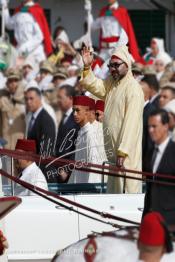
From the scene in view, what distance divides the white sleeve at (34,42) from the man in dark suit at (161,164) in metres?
13.6

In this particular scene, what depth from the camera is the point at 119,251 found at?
18.6 ft

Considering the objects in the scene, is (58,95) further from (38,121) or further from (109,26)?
(109,26)

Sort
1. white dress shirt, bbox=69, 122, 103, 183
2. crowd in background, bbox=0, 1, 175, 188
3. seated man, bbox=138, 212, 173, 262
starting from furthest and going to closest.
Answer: crowd in background, bbox=0, 1, 175, 188 < white dress shirt, bbox=69, 122, 103, 183 < seated man, bbox=138, 212, 173, 262

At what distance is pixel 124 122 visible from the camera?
10016mm

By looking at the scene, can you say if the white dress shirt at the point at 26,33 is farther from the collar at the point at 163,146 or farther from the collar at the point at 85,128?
the collar at the point at 163,146

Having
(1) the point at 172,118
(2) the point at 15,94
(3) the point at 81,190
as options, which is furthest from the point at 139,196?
(2) the point at 15,94

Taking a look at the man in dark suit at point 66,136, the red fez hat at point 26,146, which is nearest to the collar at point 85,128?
the man in dark suit at point 66,136

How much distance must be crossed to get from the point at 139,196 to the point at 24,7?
13303 mm

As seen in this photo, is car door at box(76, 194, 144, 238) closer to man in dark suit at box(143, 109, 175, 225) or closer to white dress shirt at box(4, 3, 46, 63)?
man in dark suit at box(143, 109, 175, 225)

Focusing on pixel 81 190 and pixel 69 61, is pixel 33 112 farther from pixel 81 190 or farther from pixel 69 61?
pixel 69 61

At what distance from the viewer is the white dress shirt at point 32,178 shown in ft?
30.5

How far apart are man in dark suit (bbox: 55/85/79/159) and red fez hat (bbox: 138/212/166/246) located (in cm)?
443

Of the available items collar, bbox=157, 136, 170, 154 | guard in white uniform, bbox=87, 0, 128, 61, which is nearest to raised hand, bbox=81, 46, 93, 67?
collar, bbox=157, 136, 170, 154

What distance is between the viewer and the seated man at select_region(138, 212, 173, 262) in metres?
5.30
